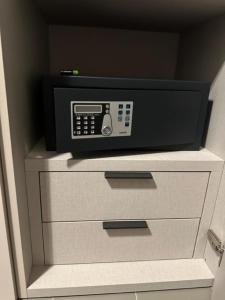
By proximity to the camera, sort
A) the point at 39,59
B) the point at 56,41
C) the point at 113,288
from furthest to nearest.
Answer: the point at 56,41 → the point at 39,59 → the point at 113,288

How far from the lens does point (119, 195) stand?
0.66 m

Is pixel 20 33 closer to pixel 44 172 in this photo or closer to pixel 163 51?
pixel 44 172

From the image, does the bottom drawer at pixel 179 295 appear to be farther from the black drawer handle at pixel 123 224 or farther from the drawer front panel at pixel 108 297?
the black drawer handle at pixel 123 224

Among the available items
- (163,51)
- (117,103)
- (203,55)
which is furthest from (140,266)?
(163,51)

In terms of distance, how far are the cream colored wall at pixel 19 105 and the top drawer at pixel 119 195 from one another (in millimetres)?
78

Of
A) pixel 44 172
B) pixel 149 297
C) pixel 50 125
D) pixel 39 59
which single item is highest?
pixel 39 59

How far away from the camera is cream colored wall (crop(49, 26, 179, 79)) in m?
0.98

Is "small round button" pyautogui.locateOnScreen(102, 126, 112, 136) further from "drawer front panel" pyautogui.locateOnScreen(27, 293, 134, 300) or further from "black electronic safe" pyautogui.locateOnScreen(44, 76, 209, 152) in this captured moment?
"drawer front panel" pyautogui.locateOnScreen(27, 293, 134, 300)

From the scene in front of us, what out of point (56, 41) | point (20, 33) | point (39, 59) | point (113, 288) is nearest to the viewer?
point (20, 33)

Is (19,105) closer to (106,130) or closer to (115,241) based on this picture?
(106,130)

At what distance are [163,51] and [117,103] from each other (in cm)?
58

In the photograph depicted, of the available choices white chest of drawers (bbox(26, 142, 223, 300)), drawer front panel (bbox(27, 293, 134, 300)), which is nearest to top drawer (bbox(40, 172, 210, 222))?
white chest of drawers (bbox(26, 142, 223, 300))

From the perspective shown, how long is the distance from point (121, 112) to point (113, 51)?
20.5 inches

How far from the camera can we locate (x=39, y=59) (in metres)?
0.79
